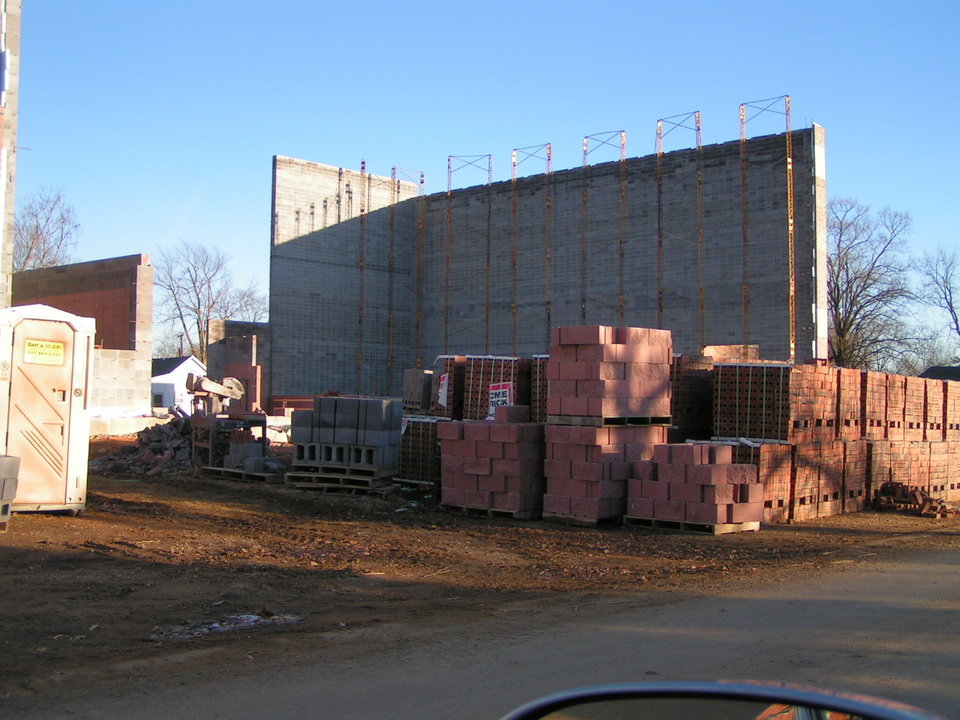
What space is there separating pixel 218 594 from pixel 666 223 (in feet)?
91.9

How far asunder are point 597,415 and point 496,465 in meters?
2.18

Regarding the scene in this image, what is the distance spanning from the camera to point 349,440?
19.1m

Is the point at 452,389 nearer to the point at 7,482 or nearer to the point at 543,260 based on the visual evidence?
the point at 7,482

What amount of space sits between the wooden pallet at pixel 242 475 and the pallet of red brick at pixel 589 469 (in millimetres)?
7546

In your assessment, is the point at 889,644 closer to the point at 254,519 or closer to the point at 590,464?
the point at 590,464

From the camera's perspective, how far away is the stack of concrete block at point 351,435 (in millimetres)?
18906

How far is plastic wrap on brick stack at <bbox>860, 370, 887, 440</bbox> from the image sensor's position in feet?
60.9

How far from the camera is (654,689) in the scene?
215cm

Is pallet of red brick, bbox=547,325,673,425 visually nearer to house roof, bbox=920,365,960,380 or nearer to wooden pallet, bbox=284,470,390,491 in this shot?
wooden pallet, bbox=284,470,390,491

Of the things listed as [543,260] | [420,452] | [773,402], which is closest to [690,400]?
[773,402]

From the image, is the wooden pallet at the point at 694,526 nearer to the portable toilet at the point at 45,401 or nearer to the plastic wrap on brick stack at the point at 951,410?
the portable toilet at the point at 45,401

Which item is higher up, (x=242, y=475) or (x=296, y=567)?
(x=242, y=475)

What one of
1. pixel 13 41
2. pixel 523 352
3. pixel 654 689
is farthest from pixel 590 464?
pixel 523 352

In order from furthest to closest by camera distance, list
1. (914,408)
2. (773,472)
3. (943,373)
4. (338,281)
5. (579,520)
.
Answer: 1. (943,373)
2. (338,281)
3. (914,408)
4. (773,472)
5. (579,520)
